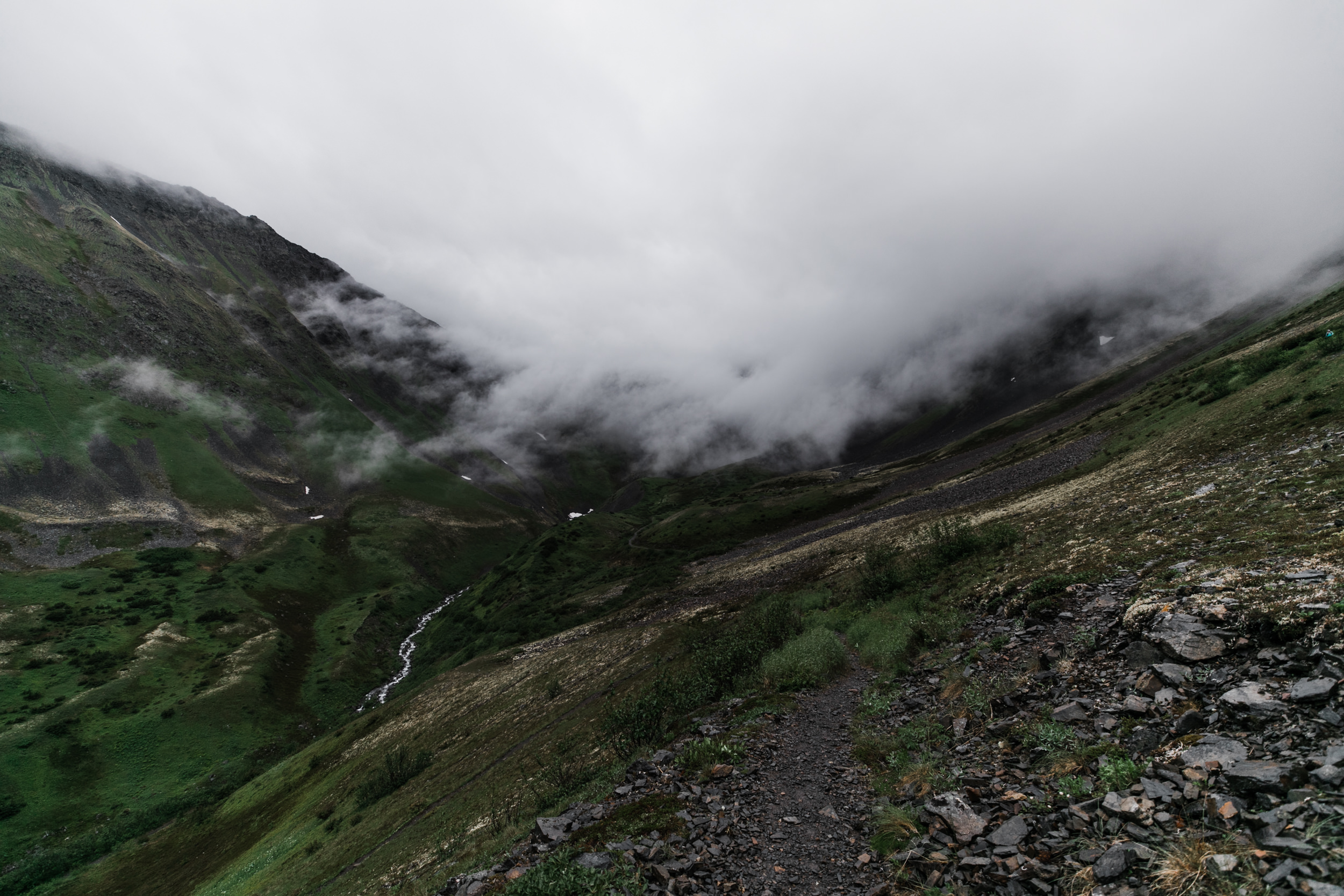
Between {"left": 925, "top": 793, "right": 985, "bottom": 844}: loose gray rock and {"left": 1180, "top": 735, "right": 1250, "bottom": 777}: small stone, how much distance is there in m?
3.62

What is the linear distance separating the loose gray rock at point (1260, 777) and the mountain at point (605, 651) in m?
0.93

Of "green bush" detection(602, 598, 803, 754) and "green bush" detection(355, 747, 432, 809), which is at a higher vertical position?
"green bush" detection(602, 598, 803, 754)

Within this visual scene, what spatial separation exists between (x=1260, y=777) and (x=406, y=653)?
494 ft

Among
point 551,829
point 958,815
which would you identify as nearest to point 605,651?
point 551,829

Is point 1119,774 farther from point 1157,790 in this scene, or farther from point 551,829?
point 551,829

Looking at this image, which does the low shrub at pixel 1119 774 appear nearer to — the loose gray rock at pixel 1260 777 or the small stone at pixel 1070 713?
the loose gray rock at pixel 1260 777

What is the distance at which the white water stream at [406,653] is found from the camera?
334ft

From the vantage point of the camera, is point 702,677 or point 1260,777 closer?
point 1260,777

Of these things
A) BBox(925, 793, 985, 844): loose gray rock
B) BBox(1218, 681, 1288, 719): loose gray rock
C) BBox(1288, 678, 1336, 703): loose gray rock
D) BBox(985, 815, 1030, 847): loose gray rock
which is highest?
BBox(1288, 678, 1336, 703): loose gray rock

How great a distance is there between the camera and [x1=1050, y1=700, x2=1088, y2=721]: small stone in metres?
11.1

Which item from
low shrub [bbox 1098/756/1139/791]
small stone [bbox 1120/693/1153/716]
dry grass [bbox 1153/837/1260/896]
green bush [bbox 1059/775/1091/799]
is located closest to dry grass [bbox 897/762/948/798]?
green bush [bbox 1059/775/1091/799]

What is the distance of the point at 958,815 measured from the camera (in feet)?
32.5

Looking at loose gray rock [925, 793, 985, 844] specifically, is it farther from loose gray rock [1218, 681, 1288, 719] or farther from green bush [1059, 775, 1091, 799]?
loose gray rock [1218, 681, 1288, 719]

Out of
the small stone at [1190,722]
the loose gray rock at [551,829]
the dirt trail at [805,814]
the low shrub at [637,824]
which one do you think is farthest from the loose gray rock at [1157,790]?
the loose gray rock at [551,829]
